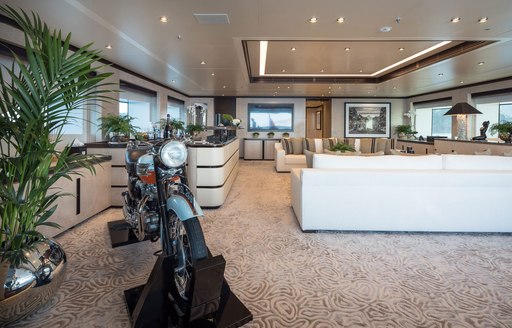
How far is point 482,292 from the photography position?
6.29 feet

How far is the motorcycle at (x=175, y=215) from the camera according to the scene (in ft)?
5.09

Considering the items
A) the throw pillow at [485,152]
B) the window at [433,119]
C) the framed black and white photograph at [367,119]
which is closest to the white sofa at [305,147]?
the throw pillow at [485,152]

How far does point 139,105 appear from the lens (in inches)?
277

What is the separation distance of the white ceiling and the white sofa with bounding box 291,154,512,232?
1.76m

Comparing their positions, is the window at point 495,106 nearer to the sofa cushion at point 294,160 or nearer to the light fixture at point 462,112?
the light fixture at point 462,112

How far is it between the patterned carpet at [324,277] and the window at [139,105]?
139 inches

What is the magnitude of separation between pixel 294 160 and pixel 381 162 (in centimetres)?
415

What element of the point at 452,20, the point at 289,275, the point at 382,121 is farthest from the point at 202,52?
the point at 382,121

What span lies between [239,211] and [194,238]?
247 centimetres

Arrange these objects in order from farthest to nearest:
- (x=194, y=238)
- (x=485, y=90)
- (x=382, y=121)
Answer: (x=382, y=121) → (x=485, y=90) → (x=194, y=238)

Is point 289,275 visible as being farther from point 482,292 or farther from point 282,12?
point 282,12

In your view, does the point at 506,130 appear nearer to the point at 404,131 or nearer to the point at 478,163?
the point at 478,163

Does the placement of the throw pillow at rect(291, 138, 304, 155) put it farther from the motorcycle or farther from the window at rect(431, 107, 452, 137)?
the motorcycle

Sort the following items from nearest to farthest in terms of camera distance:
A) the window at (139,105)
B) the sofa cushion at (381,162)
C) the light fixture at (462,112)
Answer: the sofa cushion at (381,162) < the light fixture at (462,112) < the window at (139,105)
